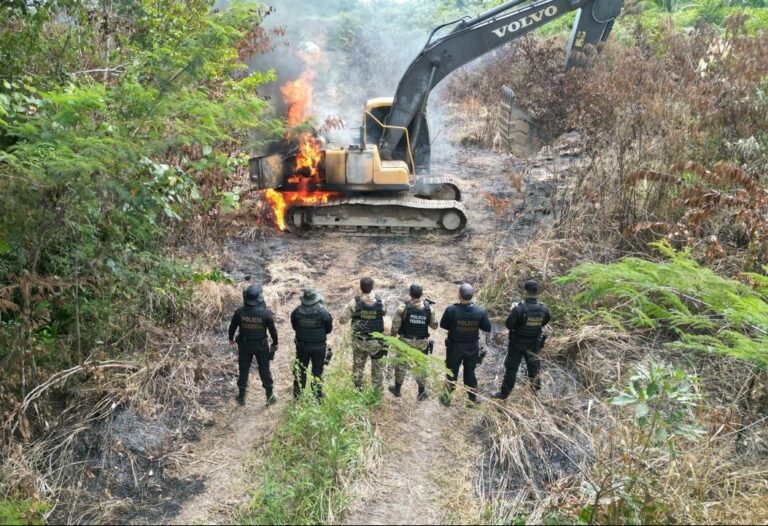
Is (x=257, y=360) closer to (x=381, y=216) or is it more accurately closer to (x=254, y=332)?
(x=254, y=332)

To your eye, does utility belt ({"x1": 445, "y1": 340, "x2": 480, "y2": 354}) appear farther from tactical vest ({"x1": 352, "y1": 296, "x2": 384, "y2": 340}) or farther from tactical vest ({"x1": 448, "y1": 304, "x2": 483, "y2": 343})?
tactical vest ({"x1": 352, "y1": 296, "x2": 384, "y2": 340})

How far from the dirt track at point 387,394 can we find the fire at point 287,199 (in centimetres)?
47

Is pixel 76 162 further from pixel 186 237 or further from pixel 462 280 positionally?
pixel 462 280

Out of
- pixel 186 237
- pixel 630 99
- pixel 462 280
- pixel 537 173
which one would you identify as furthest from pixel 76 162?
pixel 537 173

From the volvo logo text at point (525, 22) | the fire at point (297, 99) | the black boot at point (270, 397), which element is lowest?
the black boot at point (270, 397)

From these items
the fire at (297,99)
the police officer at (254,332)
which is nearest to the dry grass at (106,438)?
the police officer at (254,332)

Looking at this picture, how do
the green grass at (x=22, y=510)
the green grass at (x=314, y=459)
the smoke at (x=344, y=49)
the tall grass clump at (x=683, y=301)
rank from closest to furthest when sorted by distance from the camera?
the green grass at (x=22, y=510)
the green grass at (x=314, y=459)
the tall grass clump at (x=683, y=301)
the smoke at (x=344, y=49)

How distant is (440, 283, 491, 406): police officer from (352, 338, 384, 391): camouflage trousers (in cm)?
74

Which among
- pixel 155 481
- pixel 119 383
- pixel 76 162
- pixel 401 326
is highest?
pixel 76 162

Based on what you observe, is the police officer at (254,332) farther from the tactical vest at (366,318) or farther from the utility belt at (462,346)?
the utility belt at (462,346)

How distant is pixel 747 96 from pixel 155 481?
9.57 meters

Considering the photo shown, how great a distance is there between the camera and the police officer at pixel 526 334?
6.59 meters

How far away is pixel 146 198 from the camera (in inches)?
239

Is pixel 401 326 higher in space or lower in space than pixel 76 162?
lower
